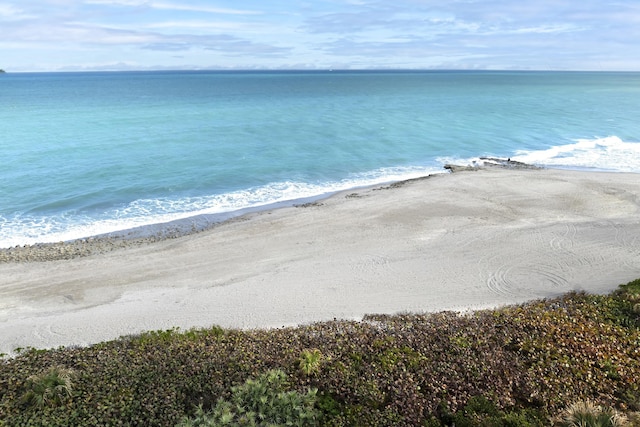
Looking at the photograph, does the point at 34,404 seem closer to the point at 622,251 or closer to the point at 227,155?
the point at 622,251

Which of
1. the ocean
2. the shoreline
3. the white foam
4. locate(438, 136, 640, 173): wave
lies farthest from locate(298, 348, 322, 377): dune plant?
the white foam

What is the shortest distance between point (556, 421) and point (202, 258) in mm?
14253

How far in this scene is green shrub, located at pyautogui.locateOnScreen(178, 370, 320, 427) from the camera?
853 cm

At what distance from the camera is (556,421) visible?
8.80 meters

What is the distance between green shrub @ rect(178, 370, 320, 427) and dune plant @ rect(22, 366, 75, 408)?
271 cm

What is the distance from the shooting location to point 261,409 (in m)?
8.74

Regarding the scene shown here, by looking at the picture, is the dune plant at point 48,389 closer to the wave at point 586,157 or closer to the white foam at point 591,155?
the wave at point 586,157

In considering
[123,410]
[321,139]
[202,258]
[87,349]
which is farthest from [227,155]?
[123,410]

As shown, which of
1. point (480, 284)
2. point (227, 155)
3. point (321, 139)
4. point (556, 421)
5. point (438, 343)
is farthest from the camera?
point (321, 139)

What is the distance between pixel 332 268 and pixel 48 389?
35.0 feet

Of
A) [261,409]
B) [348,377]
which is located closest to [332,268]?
[348,377]

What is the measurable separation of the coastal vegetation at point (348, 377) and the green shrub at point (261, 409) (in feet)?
0.08

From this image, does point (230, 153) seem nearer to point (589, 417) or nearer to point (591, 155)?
point (591, 155)

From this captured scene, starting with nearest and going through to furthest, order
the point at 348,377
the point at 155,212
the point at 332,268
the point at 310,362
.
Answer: the point at 348,377
the point at 310,362
the point at 332,268
the point at 155,212
